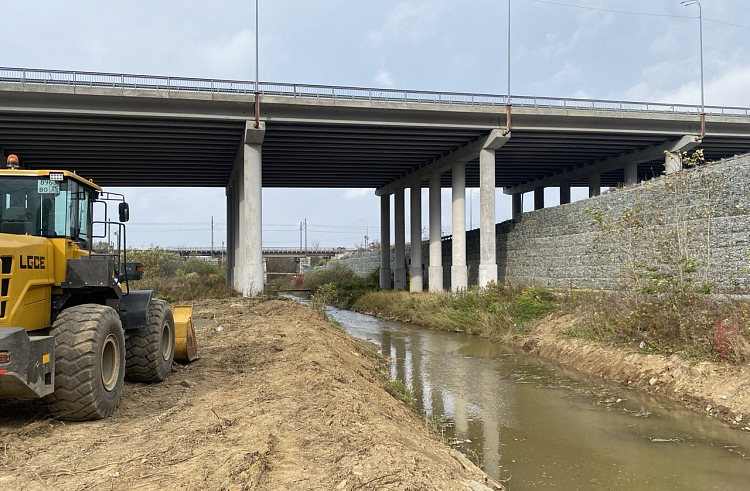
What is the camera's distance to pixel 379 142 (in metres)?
30.4

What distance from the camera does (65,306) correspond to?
6.82m

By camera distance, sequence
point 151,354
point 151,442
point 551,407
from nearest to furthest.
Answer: point 151,442, point 151,354, point 551,407

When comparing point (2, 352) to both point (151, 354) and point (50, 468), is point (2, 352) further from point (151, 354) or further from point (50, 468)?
point (151, 354)

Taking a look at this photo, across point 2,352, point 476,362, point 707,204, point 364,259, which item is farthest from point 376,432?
point 364,259

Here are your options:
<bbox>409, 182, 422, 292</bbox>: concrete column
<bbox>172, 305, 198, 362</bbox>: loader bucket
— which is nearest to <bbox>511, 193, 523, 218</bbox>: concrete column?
<bbox>409, 182, 422, 292</bbox>: concrete column

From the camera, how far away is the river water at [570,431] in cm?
708

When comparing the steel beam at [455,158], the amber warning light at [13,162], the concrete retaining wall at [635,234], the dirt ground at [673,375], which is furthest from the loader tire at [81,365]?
the steel beam at [455,158]

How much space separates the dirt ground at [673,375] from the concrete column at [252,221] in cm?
1551

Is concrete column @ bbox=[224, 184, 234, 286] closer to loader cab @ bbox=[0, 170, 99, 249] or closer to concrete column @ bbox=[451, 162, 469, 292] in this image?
concrete column @ bbox=[451, 162, 469, 292]

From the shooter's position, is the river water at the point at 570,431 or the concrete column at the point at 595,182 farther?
the concrete column at the point at 595,182

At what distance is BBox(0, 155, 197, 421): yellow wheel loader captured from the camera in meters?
5.42

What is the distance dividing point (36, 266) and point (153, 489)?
10.8 feet

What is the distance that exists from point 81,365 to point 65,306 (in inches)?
56.1

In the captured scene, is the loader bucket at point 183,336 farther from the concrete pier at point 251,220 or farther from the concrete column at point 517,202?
the concrete column at point 517,202
